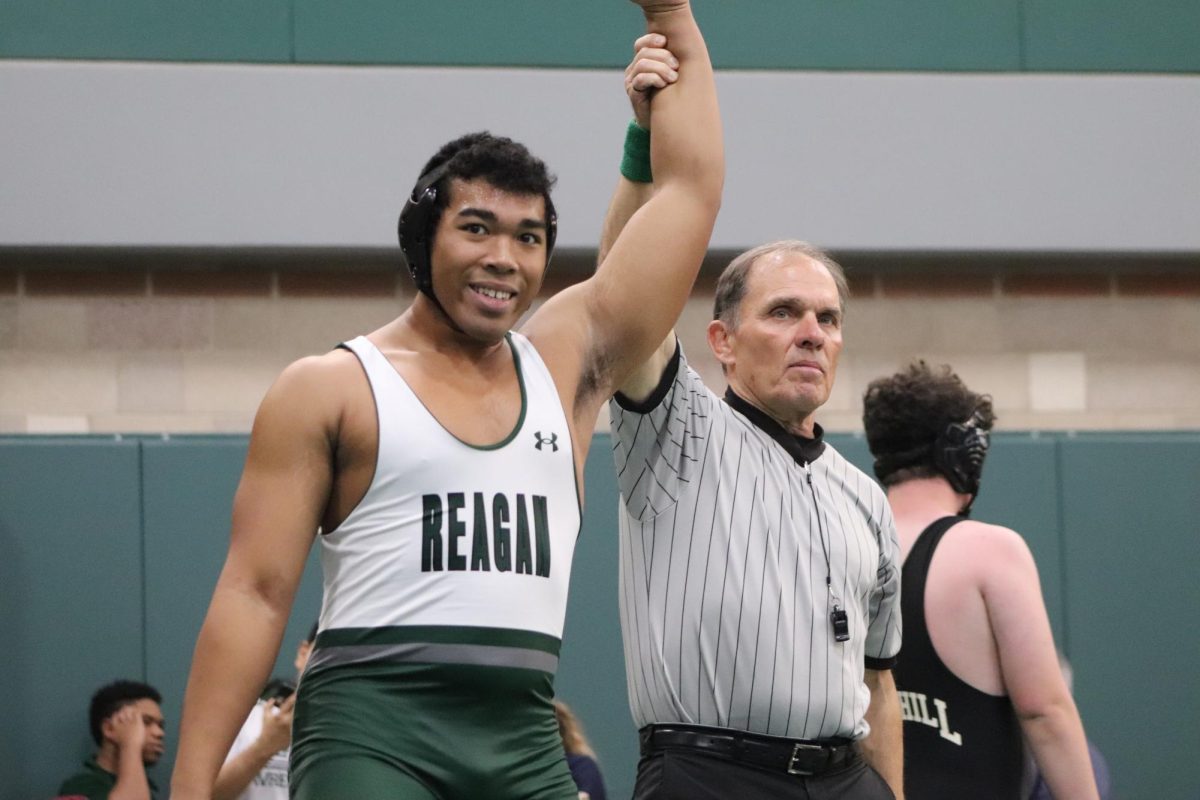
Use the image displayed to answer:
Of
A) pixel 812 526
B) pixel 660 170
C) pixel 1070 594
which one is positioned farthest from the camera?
pixel 1070 594

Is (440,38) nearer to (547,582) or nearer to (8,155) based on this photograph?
(8,155)

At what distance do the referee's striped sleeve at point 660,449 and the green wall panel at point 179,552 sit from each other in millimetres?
3099

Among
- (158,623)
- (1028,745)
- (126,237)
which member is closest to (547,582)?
(1028,745)

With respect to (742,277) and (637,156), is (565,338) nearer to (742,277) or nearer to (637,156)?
(637,156)

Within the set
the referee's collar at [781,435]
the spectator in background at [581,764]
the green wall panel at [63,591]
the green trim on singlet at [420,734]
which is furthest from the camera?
the green wall panel at [63,591]

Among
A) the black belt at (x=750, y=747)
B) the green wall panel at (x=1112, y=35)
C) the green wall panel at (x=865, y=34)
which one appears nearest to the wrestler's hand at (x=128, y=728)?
the black belt at (x=750, y=747)

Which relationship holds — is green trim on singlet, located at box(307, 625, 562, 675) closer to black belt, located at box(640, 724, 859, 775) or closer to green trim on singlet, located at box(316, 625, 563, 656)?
green trim on singlet, located at box(316, 625, 563, 656)

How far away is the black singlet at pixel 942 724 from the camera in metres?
3.00

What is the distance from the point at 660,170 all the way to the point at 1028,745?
1460 mm

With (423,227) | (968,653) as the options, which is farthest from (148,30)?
(968,653)

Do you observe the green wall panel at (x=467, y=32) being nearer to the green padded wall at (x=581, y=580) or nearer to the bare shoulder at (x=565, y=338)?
the green padded wall at (x=581, y=580)

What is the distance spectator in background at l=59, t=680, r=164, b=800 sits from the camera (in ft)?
17.2

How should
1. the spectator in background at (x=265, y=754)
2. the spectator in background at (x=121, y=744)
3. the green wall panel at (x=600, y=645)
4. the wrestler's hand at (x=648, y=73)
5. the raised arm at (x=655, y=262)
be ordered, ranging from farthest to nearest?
the green wall panel at (x=600, y=645) → the spectator in background at (x=121, y=744) → the spectator in background at (x=265, y=754) → the wrestler's hand at (x=648, y=73) → the raised arm at (x=655, y=262)

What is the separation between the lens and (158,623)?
18.3 feet
